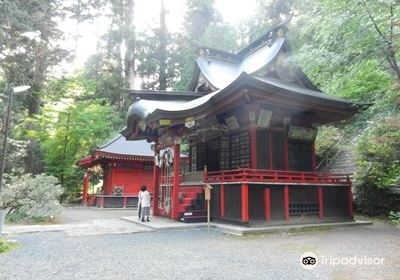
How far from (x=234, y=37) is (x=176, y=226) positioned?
22675 mm

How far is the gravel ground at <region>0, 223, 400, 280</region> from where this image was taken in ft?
16.4

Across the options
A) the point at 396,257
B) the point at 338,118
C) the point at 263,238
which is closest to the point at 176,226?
the point at 263,238

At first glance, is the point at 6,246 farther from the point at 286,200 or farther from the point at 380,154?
the point at 380,154

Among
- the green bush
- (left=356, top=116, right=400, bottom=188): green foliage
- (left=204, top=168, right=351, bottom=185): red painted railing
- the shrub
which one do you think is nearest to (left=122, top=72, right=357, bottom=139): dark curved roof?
(left=356, top=116, right=400, bottom=188): green foliage

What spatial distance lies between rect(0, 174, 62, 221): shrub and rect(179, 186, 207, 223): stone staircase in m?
4.67

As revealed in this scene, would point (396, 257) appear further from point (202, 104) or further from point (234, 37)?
point (234, 37)

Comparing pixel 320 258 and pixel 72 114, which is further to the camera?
pixel 72 114

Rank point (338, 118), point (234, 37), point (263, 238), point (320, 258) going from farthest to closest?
1. point (234, 37)
2. point (338, 118)
3. point (263, 238)
4. point (320, 258)

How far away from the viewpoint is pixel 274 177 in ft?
33.2

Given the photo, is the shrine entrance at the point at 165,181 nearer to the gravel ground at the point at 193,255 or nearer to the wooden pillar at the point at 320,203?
the gravel ground at the point at 193,255

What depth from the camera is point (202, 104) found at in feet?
33.7

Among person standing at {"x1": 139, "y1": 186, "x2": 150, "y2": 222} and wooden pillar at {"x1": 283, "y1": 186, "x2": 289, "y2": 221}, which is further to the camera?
person standing at {"x1": 139, "y1": 186, "x2": 150, "y2": 222}

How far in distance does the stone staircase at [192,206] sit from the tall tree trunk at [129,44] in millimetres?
21072

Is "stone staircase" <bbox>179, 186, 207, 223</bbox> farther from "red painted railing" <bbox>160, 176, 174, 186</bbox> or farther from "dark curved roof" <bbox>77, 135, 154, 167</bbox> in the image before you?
"dark curved roof" <bbox>77, 135, 154, 167</bbox>
